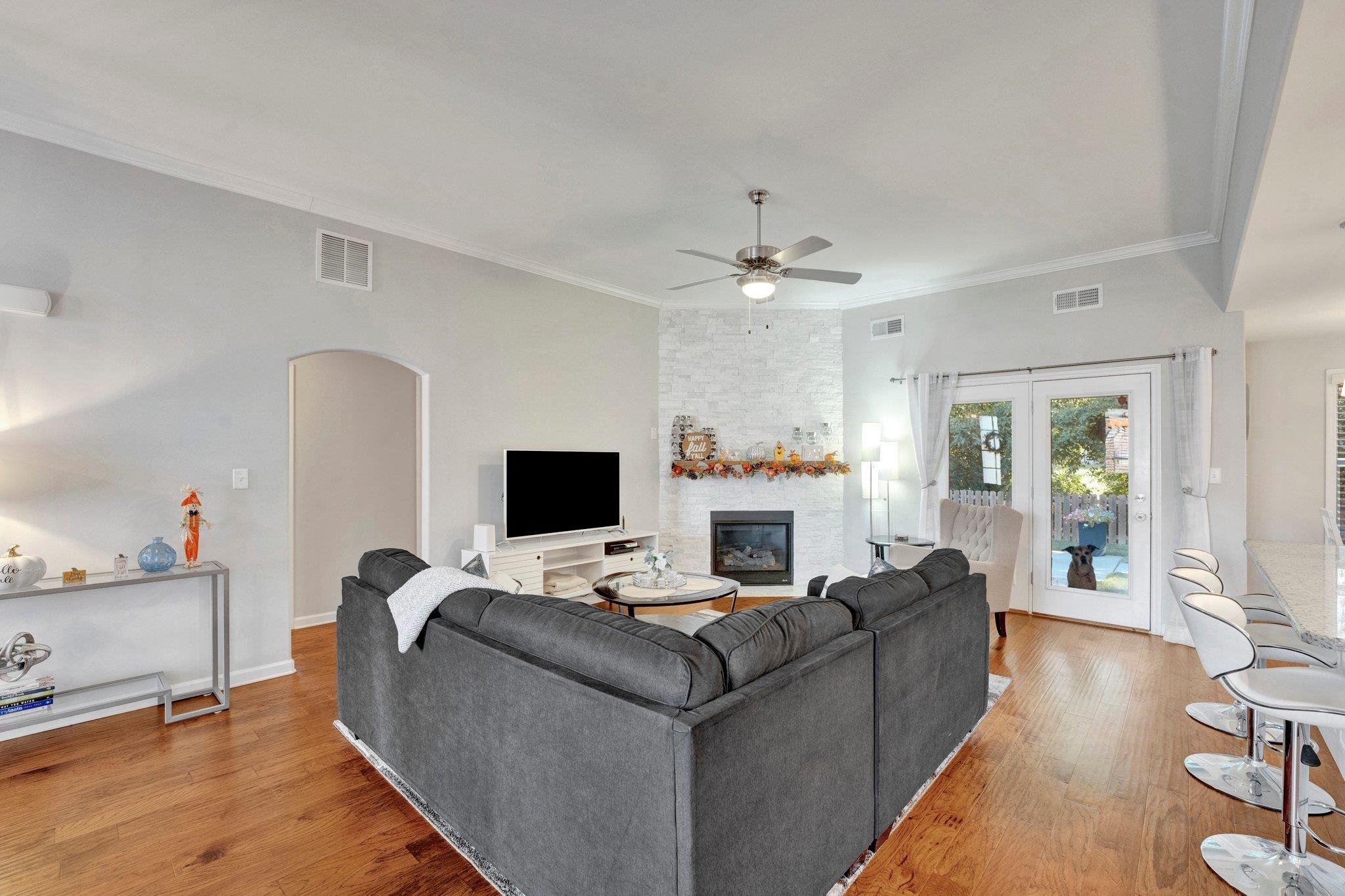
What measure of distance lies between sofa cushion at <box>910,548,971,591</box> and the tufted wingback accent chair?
1.82 meters

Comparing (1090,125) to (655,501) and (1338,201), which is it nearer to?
(1338,201)

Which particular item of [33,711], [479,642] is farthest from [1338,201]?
[33,711]

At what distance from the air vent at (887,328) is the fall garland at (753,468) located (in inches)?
51.7

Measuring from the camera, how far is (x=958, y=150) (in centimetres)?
329

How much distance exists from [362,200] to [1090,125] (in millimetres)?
4058

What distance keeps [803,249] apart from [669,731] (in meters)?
2.67

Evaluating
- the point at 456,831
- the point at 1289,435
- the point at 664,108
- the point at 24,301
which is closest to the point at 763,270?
the point at 664,108

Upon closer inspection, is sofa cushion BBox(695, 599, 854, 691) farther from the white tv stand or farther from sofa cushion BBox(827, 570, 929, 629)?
the white tv stand

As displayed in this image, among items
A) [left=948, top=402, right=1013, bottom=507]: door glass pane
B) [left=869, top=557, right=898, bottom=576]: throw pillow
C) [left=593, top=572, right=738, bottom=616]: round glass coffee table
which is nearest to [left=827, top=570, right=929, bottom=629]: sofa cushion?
[left=593, top=572, right=738, bottom=616]: round glass coffee table

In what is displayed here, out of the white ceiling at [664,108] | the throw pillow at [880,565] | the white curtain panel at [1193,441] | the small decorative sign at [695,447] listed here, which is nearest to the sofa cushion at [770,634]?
the white ceiling at [664,108]

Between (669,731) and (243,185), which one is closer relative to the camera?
(669,731)

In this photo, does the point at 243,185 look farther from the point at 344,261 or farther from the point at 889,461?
the point at 889,461

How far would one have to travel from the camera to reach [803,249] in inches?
132

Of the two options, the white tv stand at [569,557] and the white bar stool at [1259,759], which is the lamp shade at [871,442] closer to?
the white tv stand at [569,557]
